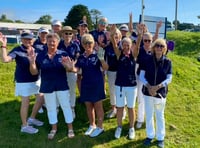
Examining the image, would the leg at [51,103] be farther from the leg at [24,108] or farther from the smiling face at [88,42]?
the smiling face at [88,42]

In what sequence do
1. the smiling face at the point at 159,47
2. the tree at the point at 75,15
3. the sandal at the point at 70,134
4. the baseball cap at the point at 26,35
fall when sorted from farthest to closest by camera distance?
the tree at the point at 75,15
the sandal at the point at 70,134
the baseball cap at the point at 26,35
the smiling face at the point at 159,47

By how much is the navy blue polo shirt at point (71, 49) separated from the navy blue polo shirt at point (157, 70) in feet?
4.42

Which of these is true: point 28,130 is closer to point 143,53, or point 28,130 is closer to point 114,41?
point 114,41

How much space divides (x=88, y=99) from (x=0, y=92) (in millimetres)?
3095

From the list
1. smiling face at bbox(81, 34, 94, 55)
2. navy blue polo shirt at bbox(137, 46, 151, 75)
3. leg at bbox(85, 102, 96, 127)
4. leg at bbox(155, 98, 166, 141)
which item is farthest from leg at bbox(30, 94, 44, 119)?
leg at bbox(155, 98, 166, 141)

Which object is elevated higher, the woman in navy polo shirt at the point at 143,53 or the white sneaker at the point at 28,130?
the woman in navy polo shirt at the point at 143,53

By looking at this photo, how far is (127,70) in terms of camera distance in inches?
230

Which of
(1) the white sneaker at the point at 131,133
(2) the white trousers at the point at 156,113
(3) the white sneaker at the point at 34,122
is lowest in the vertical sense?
(1) the white sneaker at the point at 131,133

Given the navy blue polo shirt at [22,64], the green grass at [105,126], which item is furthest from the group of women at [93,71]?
the green grass at [105,126]

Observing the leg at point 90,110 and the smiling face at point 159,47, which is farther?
the leg at point 90,110

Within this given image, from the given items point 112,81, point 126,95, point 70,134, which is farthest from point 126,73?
point 70,134

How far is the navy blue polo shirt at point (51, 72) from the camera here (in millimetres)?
5566

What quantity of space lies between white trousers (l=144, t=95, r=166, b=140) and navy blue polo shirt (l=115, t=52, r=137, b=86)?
16.2 inches

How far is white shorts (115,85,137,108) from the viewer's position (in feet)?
19.2
